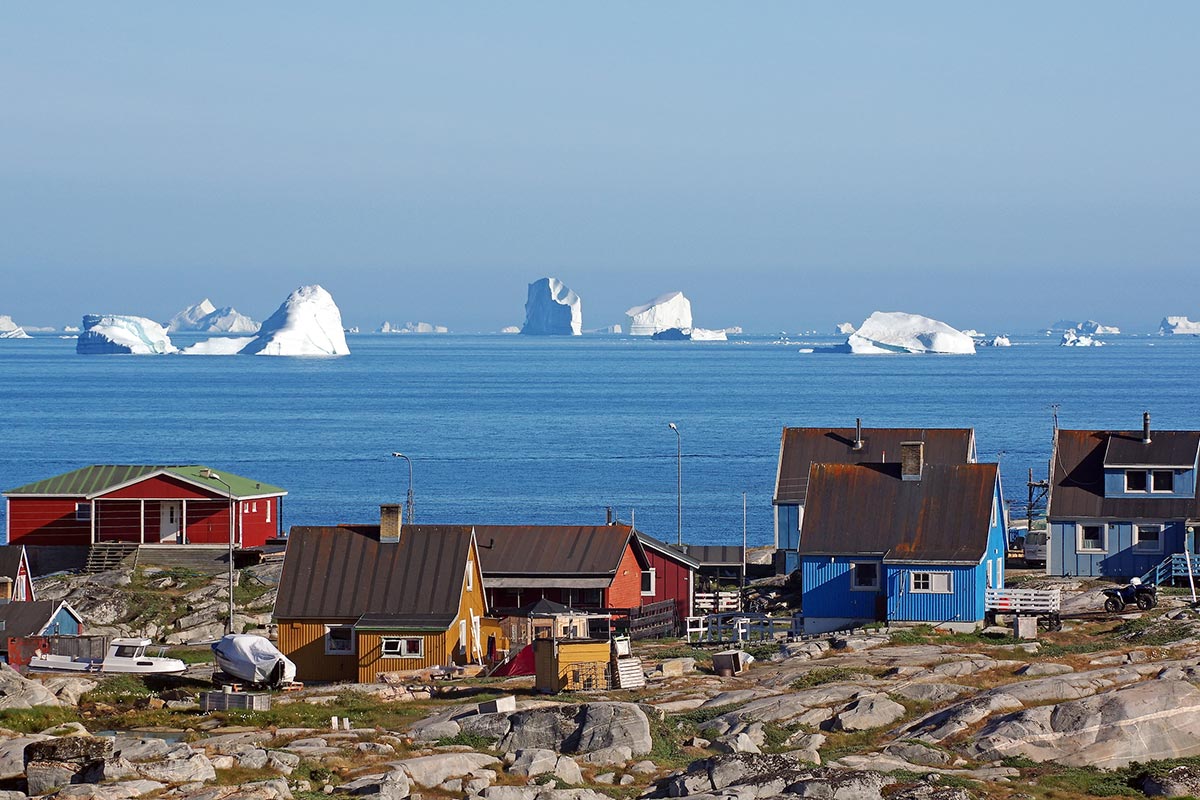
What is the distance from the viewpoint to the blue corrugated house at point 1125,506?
57719 millimetres

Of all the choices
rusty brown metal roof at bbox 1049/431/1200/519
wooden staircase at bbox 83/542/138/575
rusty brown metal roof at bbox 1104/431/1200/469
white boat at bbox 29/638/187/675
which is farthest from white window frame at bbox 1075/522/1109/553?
wooden staircase at bbox 83/542/138/575

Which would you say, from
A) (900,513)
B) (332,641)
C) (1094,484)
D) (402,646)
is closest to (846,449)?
(1094,484)

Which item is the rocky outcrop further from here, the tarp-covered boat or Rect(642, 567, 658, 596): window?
Rect(642, 567, 658, 596): window

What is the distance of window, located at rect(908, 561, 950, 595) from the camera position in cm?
4906

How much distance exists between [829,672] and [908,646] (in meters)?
5.43

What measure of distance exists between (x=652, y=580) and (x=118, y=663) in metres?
17.3

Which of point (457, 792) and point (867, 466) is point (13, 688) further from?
point (867, 466)

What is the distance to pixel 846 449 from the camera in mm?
65188

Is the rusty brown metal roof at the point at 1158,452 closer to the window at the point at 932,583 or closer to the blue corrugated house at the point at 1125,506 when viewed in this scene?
the blue corrugated house at the point at 1125,506

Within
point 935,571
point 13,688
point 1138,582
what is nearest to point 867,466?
point 935,571

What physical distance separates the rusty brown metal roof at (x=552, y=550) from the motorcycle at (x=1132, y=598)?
13723 millimetres

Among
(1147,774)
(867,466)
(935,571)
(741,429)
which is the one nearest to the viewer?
(1147,774)

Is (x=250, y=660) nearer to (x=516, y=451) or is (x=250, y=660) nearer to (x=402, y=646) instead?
(x=402, y=646)

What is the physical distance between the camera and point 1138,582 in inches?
1939
